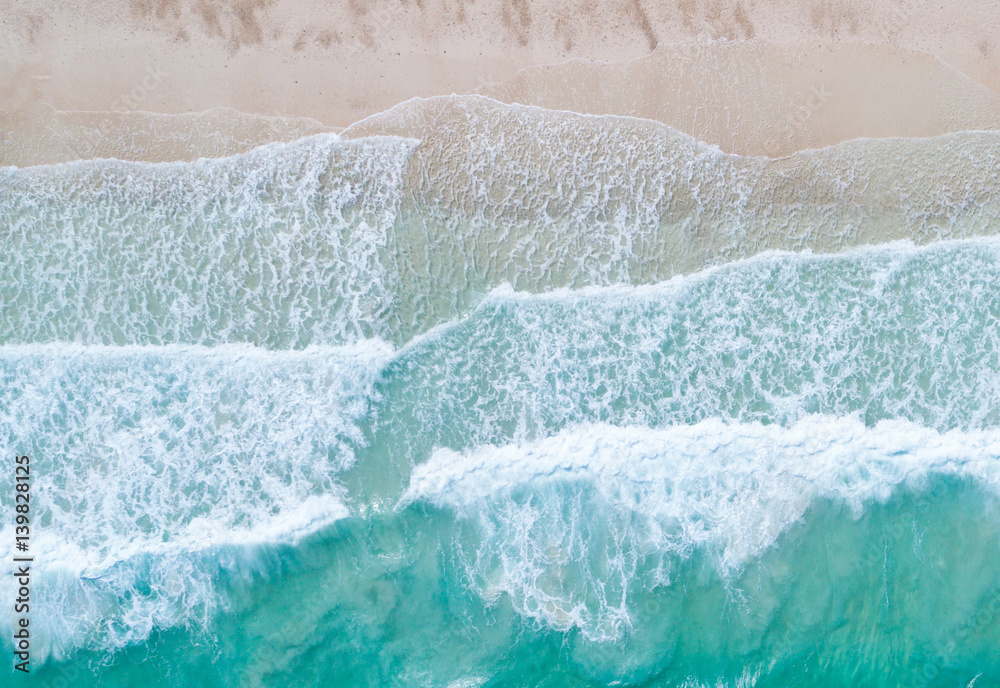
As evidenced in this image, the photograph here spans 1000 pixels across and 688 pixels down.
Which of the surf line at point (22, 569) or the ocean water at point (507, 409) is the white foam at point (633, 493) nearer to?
the ocean water at point (507, 409)

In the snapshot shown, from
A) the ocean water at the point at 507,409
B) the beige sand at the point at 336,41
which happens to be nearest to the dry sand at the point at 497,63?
the beige sand at the point at 336,41

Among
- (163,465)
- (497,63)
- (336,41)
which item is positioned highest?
(336,41)

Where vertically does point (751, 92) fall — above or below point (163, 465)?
above

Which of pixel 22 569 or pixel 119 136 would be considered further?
pixel 119 136

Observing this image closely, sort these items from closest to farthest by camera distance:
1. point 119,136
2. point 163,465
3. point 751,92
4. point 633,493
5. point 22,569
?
point 22,569
point 163,465
point 633,493
point 119,136
point 751,92

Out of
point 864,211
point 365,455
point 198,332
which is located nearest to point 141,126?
point 198,332

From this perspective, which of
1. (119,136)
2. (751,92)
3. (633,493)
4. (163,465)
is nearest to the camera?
(163,465)

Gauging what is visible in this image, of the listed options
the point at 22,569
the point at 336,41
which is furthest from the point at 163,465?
the point at 336,41

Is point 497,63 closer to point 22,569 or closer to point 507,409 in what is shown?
point 507,409
